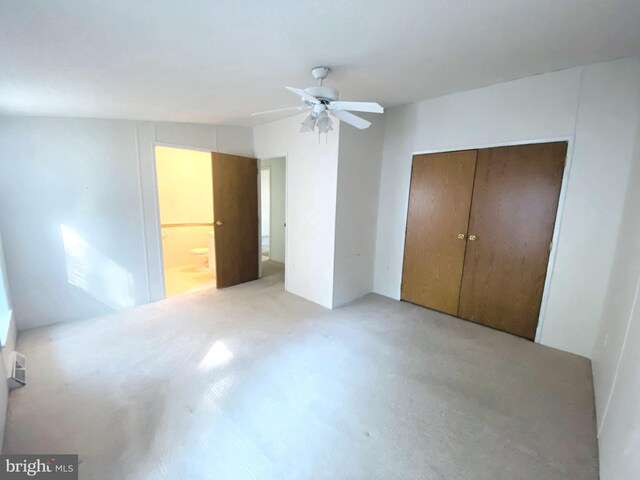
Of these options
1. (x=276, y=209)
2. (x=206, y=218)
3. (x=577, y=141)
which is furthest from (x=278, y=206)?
(x=577, y=141)

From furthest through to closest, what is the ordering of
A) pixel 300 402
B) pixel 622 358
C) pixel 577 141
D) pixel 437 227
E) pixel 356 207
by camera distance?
pixel 356 207, pixel 437 227, pixel 577 141, pixel 300 402, pixel 622 358

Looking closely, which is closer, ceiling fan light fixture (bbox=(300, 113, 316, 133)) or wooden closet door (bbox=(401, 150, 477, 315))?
ceiling fan light fixture (bbox=(300, 113, 316, 133))

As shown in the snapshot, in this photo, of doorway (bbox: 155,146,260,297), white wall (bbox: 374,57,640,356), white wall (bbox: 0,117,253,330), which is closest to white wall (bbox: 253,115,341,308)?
doorway (bbox: 155,146,260,297)

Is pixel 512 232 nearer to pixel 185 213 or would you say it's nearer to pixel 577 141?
pixel 577 141

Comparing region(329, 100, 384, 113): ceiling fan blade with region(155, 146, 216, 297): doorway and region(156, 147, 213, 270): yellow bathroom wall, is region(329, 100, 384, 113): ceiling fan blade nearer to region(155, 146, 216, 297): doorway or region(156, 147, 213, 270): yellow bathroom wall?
region(155, 146, 216, 297): doorway

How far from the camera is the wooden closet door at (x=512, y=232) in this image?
253 cm

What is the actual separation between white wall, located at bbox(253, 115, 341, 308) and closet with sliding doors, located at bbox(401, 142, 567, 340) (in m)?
1.07

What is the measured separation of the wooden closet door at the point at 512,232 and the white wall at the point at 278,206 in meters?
3.48

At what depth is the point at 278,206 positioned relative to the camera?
553cm

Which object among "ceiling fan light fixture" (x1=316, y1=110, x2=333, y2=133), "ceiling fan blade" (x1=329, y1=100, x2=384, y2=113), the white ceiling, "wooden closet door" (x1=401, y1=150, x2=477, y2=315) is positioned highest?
the white ceiling

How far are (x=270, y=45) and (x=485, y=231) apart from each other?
2.68 m

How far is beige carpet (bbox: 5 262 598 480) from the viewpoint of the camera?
55.8 inches

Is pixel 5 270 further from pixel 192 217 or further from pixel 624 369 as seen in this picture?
pixel 624 369

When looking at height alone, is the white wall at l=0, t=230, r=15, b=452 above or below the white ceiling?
below
